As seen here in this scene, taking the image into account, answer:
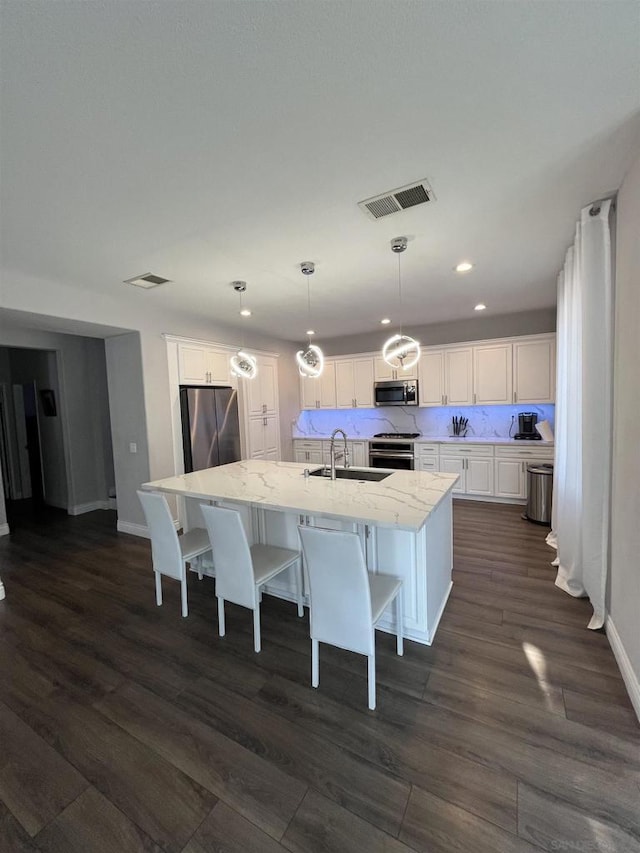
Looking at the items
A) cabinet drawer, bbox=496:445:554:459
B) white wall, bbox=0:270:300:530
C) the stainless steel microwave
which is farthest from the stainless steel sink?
the stainless steel microwave

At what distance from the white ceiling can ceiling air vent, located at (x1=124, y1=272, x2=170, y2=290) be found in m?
0.31

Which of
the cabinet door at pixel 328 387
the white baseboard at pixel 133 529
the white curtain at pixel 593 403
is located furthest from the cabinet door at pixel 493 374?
the white baseboard at pixel 133 529

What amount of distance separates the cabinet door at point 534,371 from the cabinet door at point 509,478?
2.96 ft

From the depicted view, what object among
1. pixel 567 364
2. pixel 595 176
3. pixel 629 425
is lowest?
pixel 629 425

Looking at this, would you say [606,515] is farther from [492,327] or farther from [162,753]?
[492,327]

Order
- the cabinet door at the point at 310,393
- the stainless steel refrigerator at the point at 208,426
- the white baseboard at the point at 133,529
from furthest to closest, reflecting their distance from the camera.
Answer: the cabinet door at the point at 310,393, the stainless steel refrigerator at the point at 208,426, the white baseboard at the point at 133,529

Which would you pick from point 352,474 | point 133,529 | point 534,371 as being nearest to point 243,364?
point 352,474

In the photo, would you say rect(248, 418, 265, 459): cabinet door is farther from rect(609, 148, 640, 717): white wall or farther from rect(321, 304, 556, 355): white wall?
rect(609, 148, 640, 717): white wall

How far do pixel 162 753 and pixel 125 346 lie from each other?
12.7 feet

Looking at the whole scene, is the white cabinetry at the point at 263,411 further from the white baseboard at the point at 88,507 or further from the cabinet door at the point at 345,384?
the white baseboard at the point at 88,507

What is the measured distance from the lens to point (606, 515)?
2.23 m

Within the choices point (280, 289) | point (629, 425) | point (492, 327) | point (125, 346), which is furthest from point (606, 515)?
point (125, 346)

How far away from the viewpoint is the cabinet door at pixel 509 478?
4.86 meters

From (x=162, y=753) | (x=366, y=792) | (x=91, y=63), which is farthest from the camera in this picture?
(x=162, y=753)
